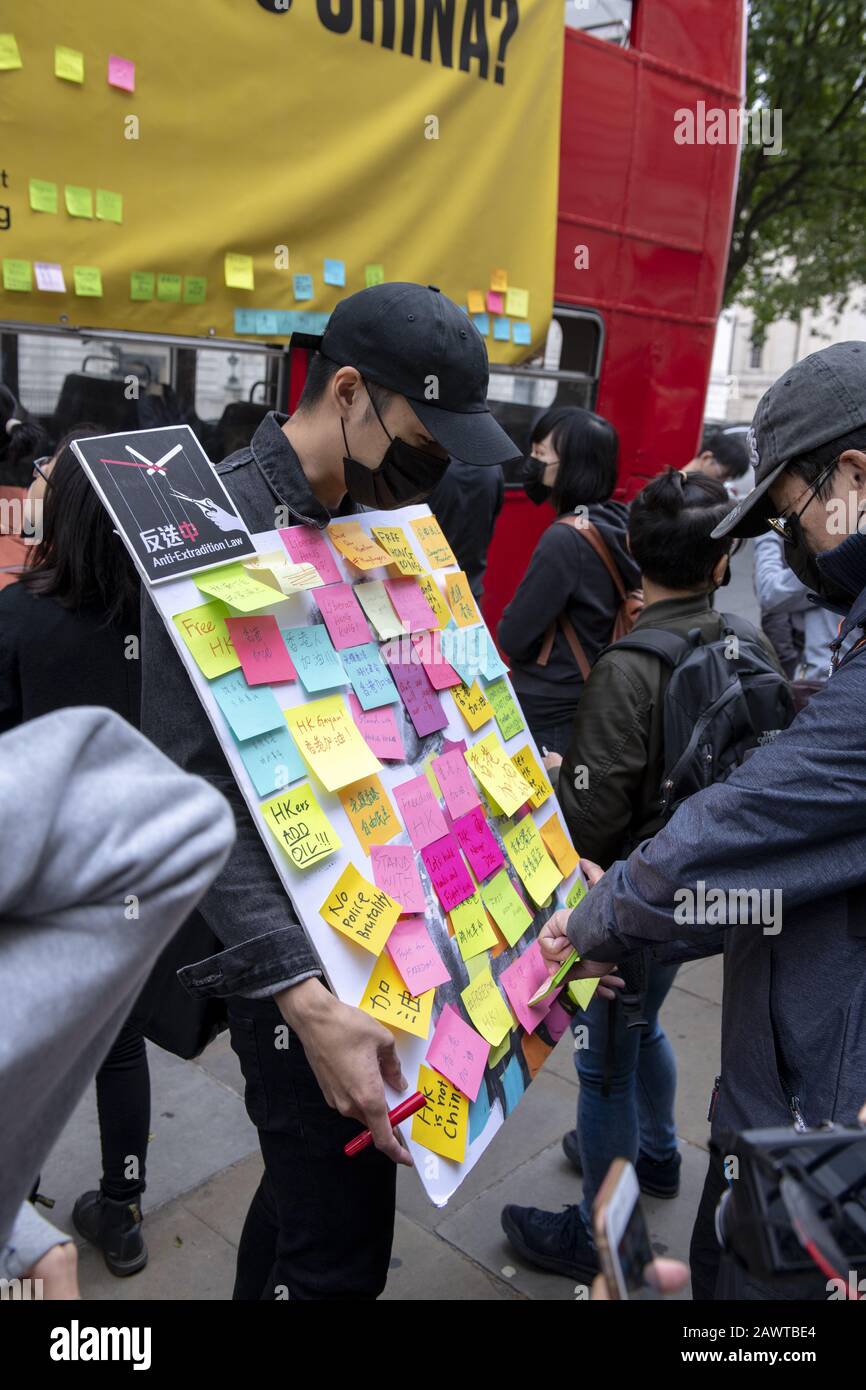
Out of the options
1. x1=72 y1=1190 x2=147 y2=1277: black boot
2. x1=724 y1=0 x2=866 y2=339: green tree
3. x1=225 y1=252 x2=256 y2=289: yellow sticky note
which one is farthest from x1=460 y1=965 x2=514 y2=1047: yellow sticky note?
x1=724 y1=0 x2=866 y2=339: green tree

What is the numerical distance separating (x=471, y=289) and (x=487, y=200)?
0.38 m

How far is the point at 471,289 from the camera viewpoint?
483 centimetres

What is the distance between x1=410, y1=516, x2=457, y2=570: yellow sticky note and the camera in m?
2.09

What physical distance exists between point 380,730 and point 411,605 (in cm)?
29

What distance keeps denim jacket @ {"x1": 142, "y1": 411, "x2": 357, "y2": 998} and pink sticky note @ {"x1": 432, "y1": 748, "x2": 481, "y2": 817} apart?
0.39 meters

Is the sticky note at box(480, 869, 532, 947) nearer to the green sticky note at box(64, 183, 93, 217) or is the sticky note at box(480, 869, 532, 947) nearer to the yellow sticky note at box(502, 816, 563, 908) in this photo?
the yellow sticky note at box(502, 816, 563, 908)

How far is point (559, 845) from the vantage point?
2.19m

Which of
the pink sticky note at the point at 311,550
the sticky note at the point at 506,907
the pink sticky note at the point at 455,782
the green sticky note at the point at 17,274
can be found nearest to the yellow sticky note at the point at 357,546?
the pink sticky note at the point at 311,550

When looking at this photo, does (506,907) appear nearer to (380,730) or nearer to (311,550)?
(380,730)

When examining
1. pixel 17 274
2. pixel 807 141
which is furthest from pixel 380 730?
pixel 807 141

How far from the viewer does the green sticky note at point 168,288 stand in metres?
3.75

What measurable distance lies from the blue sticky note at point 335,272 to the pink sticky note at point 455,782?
2962 millimetres
